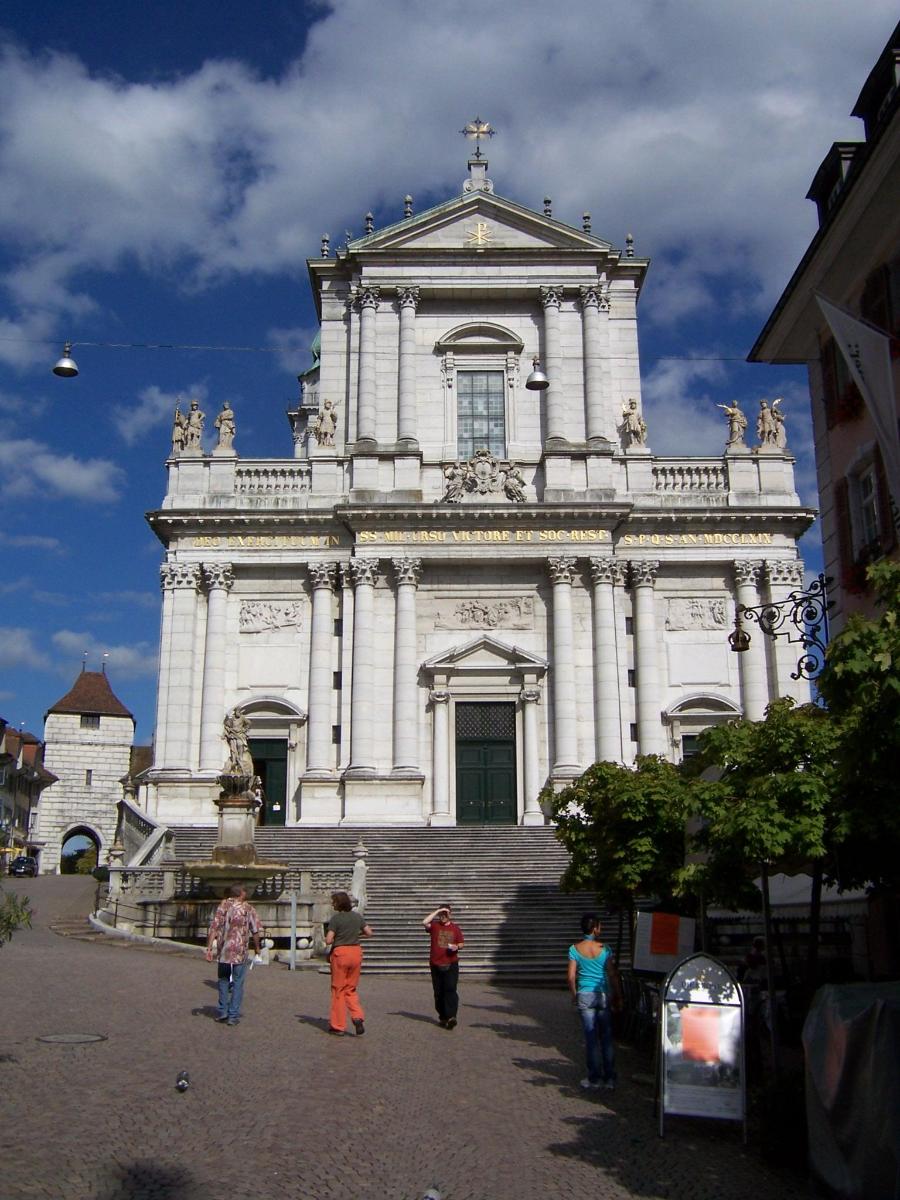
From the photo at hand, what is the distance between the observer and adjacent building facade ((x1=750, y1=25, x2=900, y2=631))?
54.1 ft

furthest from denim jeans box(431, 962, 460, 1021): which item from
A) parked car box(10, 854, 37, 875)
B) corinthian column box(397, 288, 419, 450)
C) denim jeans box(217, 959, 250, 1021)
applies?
parked car box(10, 854, 37, 875)

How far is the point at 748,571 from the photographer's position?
40875 mm

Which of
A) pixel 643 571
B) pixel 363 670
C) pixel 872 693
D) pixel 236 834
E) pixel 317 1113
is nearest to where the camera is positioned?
pixel 872 693

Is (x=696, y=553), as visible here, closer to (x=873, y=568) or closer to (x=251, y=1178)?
(x=873, y=568)

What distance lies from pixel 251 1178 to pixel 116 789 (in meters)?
81.6

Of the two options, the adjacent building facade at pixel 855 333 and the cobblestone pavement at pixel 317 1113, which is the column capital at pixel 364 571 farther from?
the cobblestone pavement at pixel 317 1113

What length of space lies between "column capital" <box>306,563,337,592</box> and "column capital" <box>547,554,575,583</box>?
24.2 feet

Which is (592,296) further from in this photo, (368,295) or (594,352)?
(368,295)

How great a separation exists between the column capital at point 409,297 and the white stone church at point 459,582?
11 cm

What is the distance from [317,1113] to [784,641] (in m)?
32.1

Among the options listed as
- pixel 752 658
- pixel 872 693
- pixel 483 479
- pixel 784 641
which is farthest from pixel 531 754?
pixel 872 693

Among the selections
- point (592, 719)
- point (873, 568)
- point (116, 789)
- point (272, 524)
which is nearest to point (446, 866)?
point (592, 719)

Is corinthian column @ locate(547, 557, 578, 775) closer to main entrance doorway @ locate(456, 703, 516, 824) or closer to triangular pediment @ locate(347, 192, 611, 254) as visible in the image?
main entrance doorway @ locate(456, 703, 516, 824)

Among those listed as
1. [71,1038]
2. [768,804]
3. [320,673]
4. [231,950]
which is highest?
[320,673]
